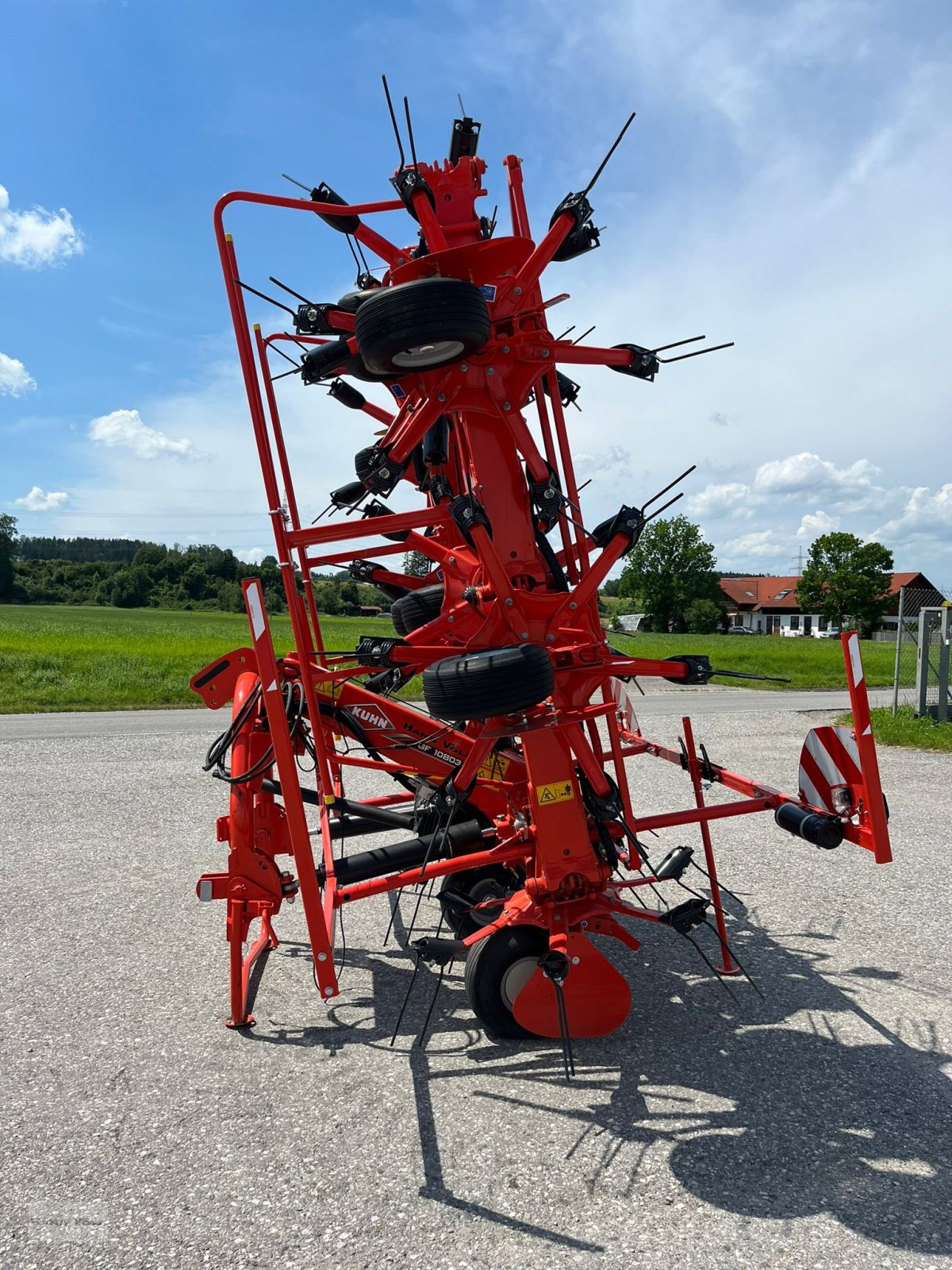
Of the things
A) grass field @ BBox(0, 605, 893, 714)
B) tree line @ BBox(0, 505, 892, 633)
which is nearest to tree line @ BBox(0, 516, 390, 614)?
tree line @ BBox(0, 505, 892, 633)

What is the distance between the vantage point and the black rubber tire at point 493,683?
349 centimetres

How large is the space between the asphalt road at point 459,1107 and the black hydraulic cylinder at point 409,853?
694 millimetres

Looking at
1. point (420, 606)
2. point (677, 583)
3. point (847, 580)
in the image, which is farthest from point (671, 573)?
point (420, 606)

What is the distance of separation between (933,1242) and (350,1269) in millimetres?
1813

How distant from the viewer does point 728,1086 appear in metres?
3.60

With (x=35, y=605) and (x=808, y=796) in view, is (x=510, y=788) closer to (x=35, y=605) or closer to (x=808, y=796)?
(x=808, y=796)

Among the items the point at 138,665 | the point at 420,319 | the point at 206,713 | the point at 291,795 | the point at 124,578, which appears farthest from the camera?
the point at 124,578

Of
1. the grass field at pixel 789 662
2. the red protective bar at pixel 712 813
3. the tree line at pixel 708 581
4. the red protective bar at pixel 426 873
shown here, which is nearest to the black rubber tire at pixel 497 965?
the red protective bar at pixel 426 873

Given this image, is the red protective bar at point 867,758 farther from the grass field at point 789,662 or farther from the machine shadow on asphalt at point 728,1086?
the grass field at point 789,662

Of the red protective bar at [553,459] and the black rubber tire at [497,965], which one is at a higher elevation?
the red protective bar at [553,459]

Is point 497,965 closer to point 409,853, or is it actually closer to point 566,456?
point 409,853

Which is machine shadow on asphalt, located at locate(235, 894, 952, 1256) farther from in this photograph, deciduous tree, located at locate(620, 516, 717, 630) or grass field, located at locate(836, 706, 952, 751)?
deciduous tree, located at locate(620, 516, 717, 630)

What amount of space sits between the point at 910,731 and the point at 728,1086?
11.3m

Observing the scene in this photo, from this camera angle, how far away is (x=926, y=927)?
5492 mm
